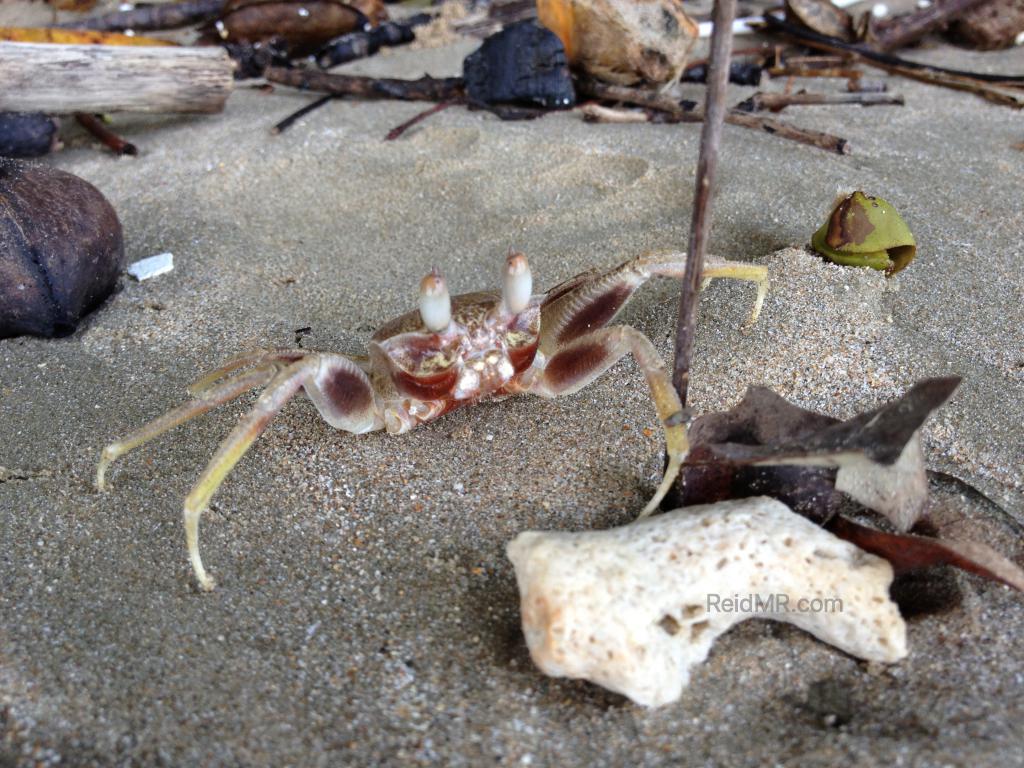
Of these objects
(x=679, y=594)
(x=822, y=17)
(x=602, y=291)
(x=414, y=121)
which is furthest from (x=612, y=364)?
(x=822, y=17)

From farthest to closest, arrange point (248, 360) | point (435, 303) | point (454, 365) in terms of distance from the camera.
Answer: point (248, 360) → point (454, 365) → point (435, 303)

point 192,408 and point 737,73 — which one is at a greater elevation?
point 737,73

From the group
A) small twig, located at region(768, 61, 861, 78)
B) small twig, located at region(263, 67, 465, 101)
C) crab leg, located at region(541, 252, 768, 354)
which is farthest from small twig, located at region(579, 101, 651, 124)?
crab leg, located at region(541, 252, 768, 354)

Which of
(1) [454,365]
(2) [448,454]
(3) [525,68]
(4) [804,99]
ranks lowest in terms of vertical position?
(2) [448,454]

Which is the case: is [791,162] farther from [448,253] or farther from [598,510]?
[598,510]

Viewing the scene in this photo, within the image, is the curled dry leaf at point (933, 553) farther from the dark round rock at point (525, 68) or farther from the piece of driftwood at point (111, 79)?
the piece of driftwood at point (111, 79)

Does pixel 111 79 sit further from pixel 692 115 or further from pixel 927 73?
pixel 927 73

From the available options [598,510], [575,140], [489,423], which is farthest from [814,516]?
[575,140]

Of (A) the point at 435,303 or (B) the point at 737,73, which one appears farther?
(B) the point at 737,73
